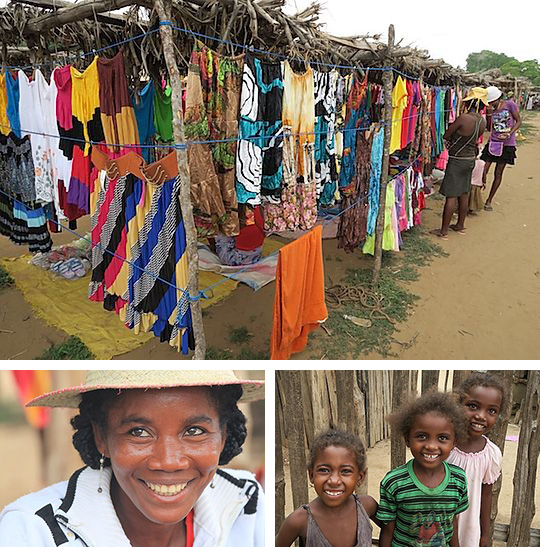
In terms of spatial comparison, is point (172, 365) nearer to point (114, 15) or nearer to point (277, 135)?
point (277, 135)

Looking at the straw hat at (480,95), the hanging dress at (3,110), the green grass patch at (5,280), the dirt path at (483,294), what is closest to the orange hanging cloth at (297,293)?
the dirt path at (483,294)

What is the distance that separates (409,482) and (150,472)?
37.7 inches

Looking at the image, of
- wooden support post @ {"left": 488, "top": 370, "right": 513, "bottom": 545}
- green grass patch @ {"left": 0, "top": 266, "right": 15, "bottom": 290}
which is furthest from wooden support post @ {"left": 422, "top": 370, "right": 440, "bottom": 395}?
green grass patch @ {"left": 0, "top": 266, "right": 15, "bottom": 290}

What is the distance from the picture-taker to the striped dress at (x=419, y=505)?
1.66 meters

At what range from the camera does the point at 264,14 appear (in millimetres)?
2871

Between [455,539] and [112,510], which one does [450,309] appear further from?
[112,510]

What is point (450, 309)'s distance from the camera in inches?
179

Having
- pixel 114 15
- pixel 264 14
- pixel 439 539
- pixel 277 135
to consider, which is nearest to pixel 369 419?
pixel 439 539

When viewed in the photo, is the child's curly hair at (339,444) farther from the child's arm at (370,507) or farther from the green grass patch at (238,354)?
the green grass patch at (238,354)

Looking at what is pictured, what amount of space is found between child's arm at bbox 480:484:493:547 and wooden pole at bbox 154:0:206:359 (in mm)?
1754

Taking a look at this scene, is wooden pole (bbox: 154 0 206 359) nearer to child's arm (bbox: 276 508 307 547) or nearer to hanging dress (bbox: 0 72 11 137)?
child's arm (bbox: 276 508 307 547)

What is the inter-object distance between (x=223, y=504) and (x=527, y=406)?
1611 millimetres

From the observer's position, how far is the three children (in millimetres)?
1585

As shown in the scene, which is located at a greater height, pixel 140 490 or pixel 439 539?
pixel 140 490
